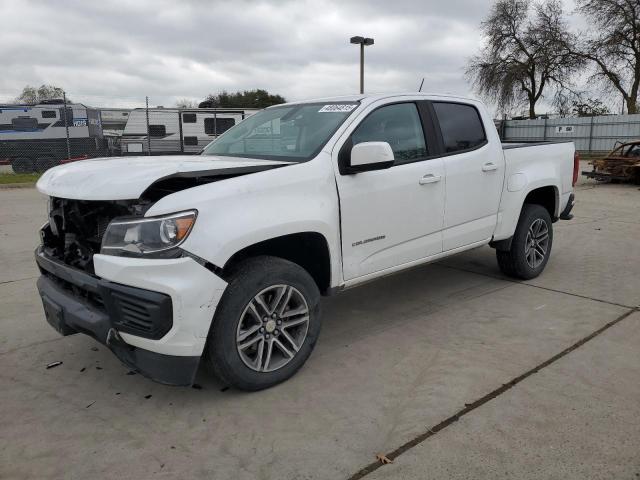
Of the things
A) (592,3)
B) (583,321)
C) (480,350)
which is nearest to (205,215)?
(480,350)

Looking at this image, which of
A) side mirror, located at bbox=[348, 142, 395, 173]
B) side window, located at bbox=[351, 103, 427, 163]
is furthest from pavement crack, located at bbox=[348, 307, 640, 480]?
side window, located at bbox=[351, 103, 427, 163]

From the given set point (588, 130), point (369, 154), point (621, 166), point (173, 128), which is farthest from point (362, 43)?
point (369, 154)

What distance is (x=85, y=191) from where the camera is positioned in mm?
2924

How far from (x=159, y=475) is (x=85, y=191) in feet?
5.03

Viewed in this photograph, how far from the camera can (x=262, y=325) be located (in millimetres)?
3135

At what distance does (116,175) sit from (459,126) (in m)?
2.91

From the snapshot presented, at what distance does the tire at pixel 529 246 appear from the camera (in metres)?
5.20

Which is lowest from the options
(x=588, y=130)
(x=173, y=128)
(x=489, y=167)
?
(x=489, y=167)

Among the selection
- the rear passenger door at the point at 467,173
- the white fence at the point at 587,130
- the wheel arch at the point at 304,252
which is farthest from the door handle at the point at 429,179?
the white fence at the point at 587,130

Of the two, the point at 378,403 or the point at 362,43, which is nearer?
the point at 378,403

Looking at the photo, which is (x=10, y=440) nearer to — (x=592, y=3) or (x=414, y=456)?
(x=414, y=456)

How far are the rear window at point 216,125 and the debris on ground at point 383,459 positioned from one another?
2016cm

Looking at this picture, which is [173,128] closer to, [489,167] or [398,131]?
[489,167]

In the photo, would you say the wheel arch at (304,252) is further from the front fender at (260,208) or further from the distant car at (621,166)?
the distant car at (621,166)
